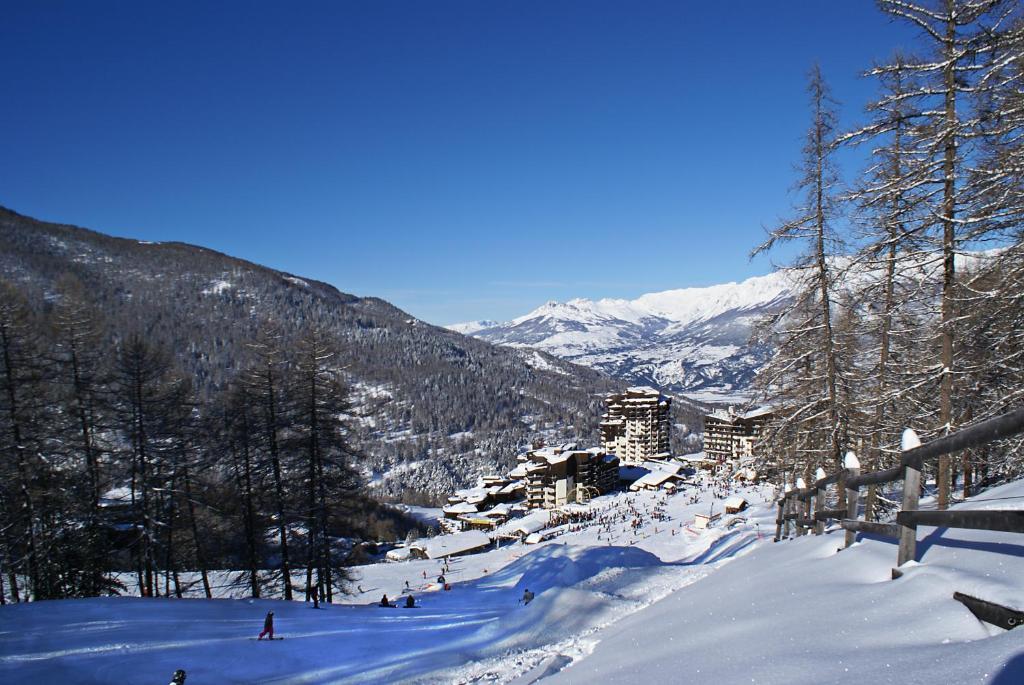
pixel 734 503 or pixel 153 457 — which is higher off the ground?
pixel 153 457

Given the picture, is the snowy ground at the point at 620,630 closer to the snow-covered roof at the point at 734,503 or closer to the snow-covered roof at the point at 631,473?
the snow-covered roof at the point at 734,503

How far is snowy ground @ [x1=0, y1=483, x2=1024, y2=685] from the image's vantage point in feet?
9.44

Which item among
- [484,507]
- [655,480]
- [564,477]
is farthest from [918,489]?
[484,507]

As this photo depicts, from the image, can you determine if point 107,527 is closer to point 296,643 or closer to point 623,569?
point 296,643

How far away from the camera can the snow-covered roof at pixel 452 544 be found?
51.8 m

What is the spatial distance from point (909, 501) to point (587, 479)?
287ft

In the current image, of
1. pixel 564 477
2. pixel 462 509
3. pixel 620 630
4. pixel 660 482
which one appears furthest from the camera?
pixel 564 477

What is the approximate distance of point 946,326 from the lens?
931 cm

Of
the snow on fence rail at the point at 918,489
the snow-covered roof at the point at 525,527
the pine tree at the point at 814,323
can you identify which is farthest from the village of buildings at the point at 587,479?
the snow on fence rail at the point at 918,489

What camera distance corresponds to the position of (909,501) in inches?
163

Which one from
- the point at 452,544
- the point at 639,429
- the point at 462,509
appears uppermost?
the point at 639,429

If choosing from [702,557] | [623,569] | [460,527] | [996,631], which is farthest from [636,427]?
[996,631]

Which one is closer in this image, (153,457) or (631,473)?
(153,457)

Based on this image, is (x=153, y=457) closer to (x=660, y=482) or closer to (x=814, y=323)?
(x=814, y=323)
